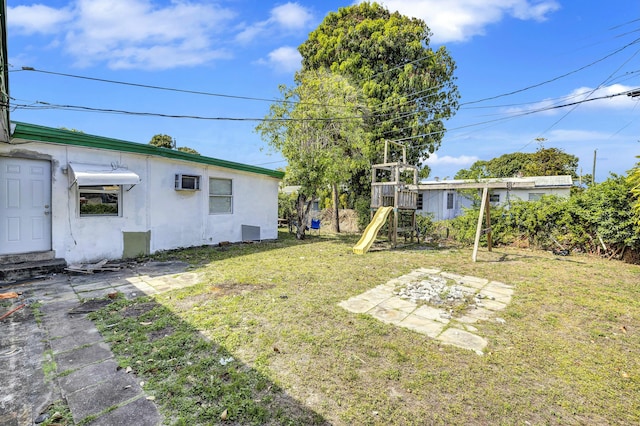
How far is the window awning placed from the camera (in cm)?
584

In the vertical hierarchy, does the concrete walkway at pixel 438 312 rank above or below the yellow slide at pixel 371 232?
below

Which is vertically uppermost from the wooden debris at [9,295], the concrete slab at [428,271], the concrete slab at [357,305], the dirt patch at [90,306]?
the wooden debris at [9,295]

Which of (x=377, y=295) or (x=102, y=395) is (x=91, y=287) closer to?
(x=102, y=395)

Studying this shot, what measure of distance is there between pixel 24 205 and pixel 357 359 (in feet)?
22.8

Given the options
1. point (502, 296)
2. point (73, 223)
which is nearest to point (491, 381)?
point (502, 296)

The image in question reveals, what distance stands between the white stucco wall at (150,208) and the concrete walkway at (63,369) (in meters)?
1.95

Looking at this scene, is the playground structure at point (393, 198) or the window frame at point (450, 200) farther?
the window frame at point (450, 200)

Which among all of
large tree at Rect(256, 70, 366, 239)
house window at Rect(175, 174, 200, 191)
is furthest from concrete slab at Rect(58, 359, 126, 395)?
large tree at Rect(256, 70, 366, 239)

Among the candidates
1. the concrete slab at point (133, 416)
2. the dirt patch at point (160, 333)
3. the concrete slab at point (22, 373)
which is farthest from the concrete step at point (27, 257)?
the concrete slab at point (133, 416)

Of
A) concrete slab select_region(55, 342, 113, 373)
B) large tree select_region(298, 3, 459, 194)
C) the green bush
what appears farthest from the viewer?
the green bush

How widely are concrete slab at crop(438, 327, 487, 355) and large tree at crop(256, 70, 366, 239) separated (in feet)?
23.5

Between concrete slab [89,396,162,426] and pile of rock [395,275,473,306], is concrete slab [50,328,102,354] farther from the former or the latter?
pile of rock [395,275,473,306]

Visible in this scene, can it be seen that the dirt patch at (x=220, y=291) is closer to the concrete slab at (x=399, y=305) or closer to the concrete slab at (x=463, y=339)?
the concrete slab at (x=399, y=305)

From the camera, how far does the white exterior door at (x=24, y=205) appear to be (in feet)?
18.1
